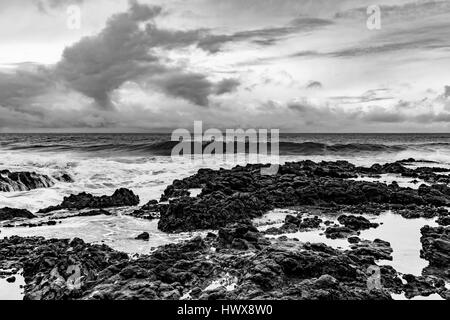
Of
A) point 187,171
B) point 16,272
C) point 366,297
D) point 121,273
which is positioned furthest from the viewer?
point 187,171

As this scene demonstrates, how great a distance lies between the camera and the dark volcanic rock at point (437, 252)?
749 centimetres

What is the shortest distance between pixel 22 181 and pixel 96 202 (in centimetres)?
749

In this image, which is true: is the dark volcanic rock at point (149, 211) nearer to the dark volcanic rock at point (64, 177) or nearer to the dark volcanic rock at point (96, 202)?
the dark volcanic rock at point (96, 202)

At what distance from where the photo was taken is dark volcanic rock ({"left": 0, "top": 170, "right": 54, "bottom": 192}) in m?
19.3

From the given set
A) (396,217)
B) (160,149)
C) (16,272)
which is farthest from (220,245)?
(160,149)

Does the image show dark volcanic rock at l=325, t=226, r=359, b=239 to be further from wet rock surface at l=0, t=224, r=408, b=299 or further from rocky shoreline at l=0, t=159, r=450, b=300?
wet rock surface at l=0, t=224, r=408, b=299

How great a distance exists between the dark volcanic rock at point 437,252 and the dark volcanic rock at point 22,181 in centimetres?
1906

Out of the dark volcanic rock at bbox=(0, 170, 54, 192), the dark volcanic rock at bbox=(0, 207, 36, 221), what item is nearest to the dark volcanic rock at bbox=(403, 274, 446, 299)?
the dark volcanic rock at bbox=(0, 207, 36, 221)

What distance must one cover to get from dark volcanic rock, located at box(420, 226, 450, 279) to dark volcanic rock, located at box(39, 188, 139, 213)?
11.3 meters

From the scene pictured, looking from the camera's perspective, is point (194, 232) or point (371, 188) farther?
point (371, 188)

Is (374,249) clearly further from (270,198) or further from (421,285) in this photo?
(270,198)
